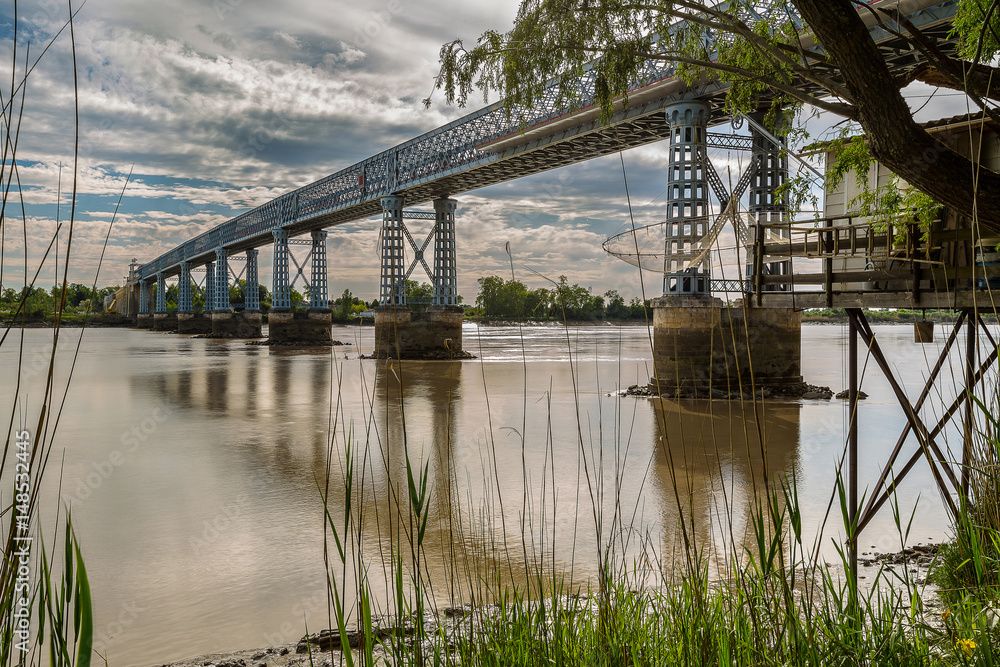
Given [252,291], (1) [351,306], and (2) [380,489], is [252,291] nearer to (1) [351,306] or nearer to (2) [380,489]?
(2) [380,489]

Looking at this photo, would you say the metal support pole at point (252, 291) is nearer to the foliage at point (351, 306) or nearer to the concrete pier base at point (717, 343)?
the foliage at point (351, 306)

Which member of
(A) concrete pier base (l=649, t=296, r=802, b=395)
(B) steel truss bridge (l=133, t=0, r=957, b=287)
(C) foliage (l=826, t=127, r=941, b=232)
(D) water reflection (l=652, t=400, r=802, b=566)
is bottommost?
(D) water reflection (l=652, t=400, r=802, b=566)

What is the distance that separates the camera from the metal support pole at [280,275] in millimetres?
50438

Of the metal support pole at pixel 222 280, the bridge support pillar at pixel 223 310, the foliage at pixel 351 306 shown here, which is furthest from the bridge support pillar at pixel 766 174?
the metal support pole at pixel 222 280

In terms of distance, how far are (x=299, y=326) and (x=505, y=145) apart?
2783cm

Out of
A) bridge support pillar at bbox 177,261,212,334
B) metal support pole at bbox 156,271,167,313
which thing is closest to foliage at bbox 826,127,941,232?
bridge support pillar at bbox 177,261,212,334

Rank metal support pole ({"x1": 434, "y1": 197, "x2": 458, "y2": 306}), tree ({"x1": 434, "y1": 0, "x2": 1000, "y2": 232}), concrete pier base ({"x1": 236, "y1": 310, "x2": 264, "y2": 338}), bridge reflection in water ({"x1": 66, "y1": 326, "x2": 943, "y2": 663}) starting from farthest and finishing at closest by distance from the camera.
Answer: concrete pier base ({"x1": 236, "y1": 310, "x2": 264, "y2": 338})
metal support pole ({"x1": 434, "y1": 197, "x2": 458, "y2": 306})
bridge reflection in water ({"x1": 66, "y1": 326, "x2": 943, "y2": 663})
tree ({"x1": 434, "y1": 0, "x2": 1000, "y2": 232})

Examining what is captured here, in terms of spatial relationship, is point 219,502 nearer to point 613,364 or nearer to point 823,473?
point 823,473

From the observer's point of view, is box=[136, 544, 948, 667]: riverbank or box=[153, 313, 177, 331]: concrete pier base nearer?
box=[136, 544, 948, 667]: riverbank

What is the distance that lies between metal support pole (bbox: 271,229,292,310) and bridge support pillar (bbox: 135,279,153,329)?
64.7m

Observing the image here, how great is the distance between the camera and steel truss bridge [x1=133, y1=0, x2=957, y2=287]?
14.2 m

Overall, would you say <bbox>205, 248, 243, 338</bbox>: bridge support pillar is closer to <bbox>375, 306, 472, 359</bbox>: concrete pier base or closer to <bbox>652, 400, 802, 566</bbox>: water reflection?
<bbox>375, 306, 472, 359</bbox>: concrete pier base

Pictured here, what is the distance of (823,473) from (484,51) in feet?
23.3

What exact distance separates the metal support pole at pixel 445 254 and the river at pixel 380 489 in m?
17.2
